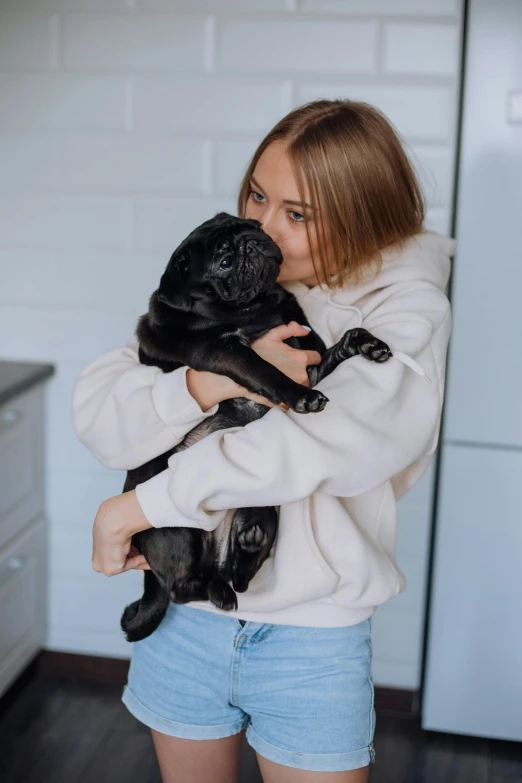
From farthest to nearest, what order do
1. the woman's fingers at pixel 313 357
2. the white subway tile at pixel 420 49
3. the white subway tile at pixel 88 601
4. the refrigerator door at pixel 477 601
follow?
the white subway tile at pixel 88 601 < the refrigerator door at pixel 477 601 < the white subway tile at pixel 420 49 < the woman's fingers at pixel 313 357

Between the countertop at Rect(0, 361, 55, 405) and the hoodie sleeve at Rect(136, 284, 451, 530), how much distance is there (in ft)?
3.67

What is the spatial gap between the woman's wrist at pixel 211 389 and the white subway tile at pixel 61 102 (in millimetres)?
1238

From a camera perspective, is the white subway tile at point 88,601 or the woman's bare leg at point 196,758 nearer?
the woman's bare leg at point 196,758

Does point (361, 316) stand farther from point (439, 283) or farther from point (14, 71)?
point (14, 71)

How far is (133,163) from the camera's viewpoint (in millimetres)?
2283

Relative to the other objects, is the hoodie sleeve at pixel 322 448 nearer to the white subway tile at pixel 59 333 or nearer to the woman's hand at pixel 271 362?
the woman's hand at pixel 271 362

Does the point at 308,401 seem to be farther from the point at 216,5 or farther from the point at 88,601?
the point at 88,601

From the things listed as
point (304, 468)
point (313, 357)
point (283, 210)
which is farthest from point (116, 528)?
point (283, 210)

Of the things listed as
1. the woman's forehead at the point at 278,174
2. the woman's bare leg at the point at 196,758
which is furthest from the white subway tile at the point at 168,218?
the woman's bare leg at the point at 196,758

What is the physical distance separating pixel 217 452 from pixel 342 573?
0.86 ft

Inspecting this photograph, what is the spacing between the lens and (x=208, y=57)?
2.20m

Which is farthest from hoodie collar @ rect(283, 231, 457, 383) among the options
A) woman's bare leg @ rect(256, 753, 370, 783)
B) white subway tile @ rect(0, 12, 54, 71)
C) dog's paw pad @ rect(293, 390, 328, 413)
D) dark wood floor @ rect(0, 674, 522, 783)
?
dark wood floor @ rect(0, 674, 522, 783)

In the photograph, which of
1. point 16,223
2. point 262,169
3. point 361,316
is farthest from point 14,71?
point 361,316

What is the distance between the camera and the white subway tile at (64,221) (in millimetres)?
2322
